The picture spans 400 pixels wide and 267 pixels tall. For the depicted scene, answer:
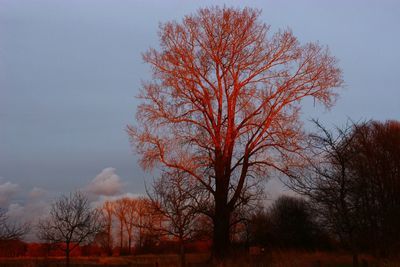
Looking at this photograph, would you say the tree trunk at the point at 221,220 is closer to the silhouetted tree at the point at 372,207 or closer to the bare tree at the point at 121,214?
the silhouetted tree at the point at 372,207

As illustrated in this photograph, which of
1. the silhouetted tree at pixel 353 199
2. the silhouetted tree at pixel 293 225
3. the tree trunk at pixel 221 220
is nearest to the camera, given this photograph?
the silhouetted tree at pixel 353 199

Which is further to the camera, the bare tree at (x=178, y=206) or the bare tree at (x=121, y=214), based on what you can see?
the bare tree at (x=121, y=214)

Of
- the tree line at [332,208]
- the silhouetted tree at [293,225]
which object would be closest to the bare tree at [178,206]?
the tree line at [332,208]

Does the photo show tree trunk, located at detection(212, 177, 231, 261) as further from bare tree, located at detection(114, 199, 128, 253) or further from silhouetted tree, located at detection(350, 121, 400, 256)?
bare tree, located at detection(114, 199, 128, 253)

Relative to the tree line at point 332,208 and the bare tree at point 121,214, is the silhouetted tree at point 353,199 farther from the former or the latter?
the bare tree at point 121,214

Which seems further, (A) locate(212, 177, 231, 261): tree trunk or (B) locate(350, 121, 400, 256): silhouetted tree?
(A) locate(212, 177, 231, 261): tree trunk

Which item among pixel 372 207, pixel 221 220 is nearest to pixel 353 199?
pixel 372 207

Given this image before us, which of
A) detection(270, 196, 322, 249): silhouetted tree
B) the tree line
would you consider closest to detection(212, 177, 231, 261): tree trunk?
the tree line

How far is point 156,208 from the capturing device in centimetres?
2684

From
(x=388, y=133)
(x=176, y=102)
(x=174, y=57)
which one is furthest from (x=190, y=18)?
(x=388, y=133)

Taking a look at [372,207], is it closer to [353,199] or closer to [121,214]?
[353,199]

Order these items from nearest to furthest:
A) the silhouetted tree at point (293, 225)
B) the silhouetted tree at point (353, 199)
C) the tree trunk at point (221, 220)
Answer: the silhouetted tree at point (353, 199) < the tree trunk at point (221, 220) < the silhouetted tree at point (293, 225)

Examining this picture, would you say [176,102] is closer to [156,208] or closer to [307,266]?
[156,208]

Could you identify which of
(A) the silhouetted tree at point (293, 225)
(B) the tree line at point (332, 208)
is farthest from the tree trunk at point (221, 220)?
(A) the silhouetted tree at point (293, 225)
